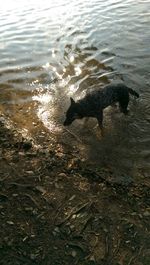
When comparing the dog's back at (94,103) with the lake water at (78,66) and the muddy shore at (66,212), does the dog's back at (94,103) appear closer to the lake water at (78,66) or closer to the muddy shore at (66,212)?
the lake water at (78,66)

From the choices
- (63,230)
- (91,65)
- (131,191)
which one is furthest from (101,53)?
(63,230)

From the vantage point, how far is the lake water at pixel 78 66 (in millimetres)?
9578

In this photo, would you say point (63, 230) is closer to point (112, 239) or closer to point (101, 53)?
point (112, 239)

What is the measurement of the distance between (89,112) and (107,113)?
4.28ft

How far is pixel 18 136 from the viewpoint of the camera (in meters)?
9.75

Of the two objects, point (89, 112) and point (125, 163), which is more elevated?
point (89, 112)

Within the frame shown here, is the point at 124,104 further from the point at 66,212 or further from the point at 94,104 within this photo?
the point at 66,212

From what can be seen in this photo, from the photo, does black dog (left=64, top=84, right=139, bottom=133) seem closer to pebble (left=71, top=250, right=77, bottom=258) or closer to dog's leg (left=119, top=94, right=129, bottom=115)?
dog's leg (left=119, top=94, right=129, bottom=115)

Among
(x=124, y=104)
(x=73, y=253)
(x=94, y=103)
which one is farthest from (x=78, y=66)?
(x=73, y=253)

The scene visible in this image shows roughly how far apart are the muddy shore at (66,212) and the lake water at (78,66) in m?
0.77

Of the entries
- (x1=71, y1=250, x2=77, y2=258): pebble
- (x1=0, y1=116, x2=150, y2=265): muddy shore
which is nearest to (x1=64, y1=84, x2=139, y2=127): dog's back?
(x1=0, y1=116, x2=150, y2=265): muddy shore

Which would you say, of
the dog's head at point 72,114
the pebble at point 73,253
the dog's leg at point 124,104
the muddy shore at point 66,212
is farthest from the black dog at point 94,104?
the pebble at point 73,253

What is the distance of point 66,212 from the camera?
729 cm

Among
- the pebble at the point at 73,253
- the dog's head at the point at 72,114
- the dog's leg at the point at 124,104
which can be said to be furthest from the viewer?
the dog's leg at the point at 124,104
